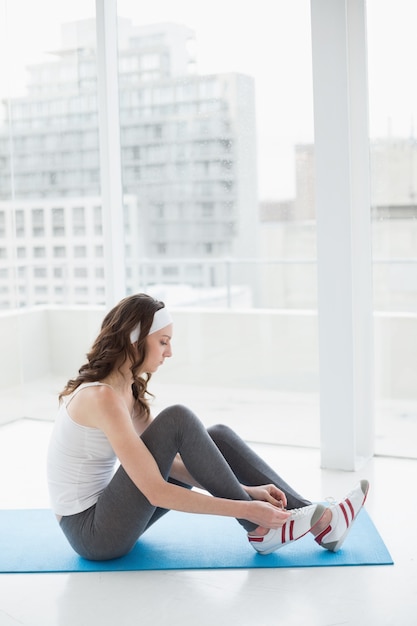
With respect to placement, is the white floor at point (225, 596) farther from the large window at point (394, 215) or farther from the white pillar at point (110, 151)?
the white pillar at point (110, 151)

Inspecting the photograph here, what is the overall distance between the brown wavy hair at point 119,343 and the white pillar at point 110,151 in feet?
6.38

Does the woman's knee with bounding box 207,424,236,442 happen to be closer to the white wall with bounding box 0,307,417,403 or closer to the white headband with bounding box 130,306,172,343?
the white headband with bounding box 130,306,172,343

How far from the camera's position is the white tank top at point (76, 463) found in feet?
Result: 8.34

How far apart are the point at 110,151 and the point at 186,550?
2369 millimetres

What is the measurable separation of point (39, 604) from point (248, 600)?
1.93ft

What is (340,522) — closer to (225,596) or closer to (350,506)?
(350,506)

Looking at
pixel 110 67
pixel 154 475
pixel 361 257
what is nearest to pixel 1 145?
pixel 110 67

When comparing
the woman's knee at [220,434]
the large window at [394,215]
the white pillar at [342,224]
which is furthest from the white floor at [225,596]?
the large window at [394,215]

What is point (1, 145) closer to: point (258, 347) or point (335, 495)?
point (258, 347)


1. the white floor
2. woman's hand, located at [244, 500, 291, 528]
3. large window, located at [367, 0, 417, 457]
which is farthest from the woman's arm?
large window, located at [367, 0, 417, 457]

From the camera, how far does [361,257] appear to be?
3.77 m

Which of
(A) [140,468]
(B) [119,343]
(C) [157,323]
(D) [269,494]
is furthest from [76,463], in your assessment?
(D) [269,494]

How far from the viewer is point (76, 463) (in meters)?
2.57

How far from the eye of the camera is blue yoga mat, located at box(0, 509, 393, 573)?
8.64ft
